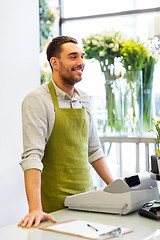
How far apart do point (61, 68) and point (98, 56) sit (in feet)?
5.37

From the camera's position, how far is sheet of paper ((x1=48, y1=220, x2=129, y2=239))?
1504mm

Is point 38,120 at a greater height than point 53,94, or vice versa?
point 53,94

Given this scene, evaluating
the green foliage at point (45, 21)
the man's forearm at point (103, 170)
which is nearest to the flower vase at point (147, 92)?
the green foliage at point (45, 21)

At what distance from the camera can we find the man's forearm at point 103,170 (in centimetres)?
238

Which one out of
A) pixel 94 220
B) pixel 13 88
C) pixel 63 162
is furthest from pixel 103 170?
pixel 13 88

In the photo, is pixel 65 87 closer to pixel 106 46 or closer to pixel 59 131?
pixel 59 131

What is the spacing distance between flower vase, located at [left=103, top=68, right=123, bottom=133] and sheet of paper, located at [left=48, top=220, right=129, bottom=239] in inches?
86.1

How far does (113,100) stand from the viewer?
3.82 metres

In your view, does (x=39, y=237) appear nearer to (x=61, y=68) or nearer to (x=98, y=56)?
(x=61, y=68)

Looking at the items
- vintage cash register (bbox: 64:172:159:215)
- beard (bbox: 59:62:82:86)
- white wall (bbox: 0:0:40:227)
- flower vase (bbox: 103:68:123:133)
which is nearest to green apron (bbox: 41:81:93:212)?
beard (bbox: 59:62:82:86)

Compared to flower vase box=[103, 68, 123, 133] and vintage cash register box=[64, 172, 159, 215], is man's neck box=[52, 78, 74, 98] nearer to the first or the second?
vintage cash register box=[64, 172, 159, 215]

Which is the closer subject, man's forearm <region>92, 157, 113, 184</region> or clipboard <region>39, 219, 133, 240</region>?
clipboard <region>39, 219, 133, 240</region>

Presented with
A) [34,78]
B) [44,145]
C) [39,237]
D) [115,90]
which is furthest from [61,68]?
[115,90]

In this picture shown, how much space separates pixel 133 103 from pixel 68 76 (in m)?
1.66
